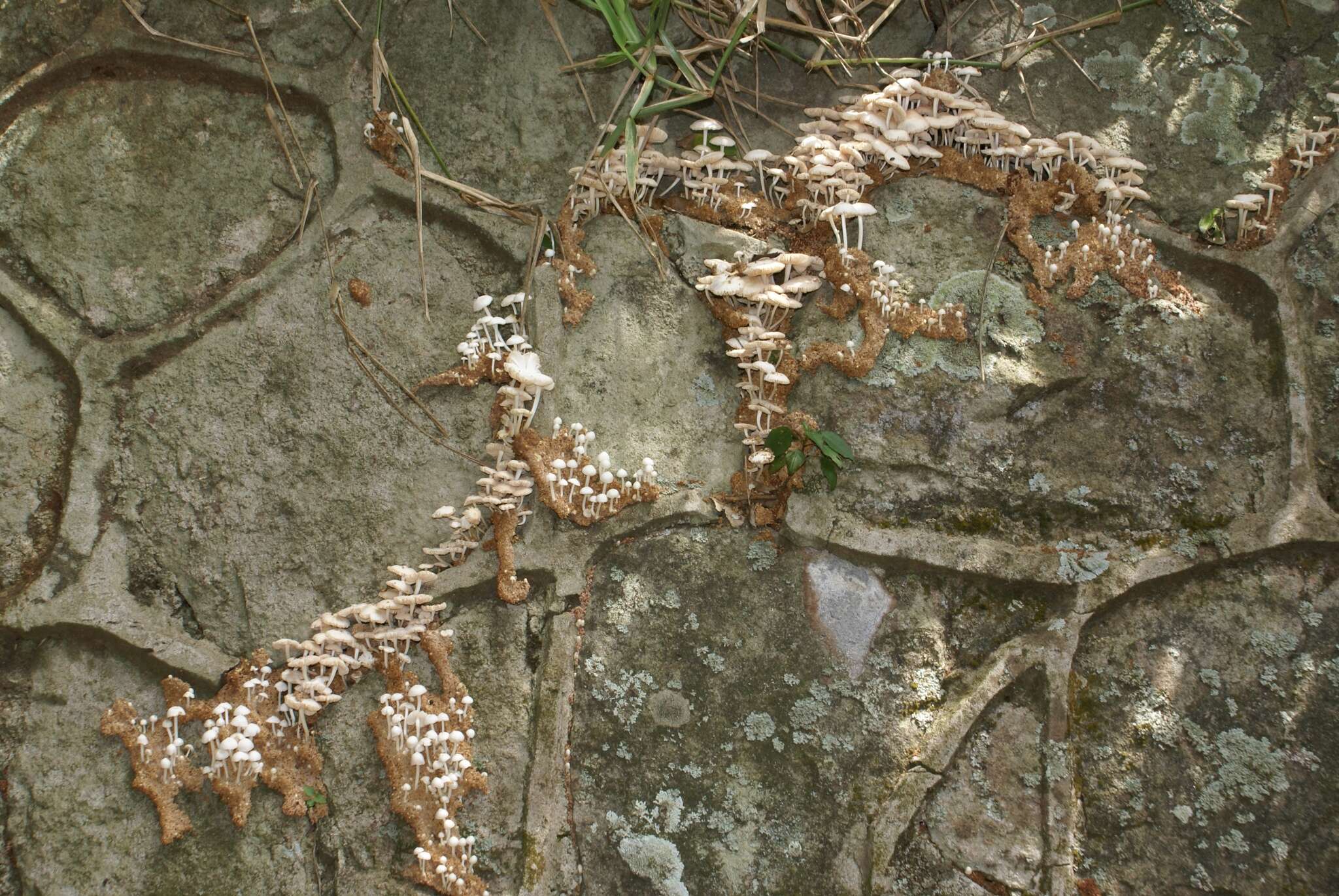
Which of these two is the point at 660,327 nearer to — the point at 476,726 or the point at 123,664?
the point at 476,726

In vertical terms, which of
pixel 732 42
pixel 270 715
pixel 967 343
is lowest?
pixel 270 715

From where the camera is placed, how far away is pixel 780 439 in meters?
4.22

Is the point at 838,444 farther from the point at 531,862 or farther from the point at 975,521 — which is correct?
the point at 531,862

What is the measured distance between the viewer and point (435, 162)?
15.4 feet

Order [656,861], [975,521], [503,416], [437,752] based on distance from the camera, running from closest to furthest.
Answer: [656,861] → [437,752] → [975,521] → [503,416]

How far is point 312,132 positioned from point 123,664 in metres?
2.35

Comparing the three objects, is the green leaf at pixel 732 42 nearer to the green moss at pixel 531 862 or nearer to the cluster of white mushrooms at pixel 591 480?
the cluster of white mushrooms at pixel 591 480

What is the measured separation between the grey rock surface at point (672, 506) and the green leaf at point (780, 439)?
0.66ft

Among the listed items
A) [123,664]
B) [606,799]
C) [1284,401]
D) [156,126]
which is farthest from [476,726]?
[1284,401]

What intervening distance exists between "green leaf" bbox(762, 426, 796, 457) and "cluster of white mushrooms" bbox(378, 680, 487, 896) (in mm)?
1543

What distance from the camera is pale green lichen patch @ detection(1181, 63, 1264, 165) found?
463 cm

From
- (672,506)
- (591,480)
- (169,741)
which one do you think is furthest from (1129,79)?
(169,741)

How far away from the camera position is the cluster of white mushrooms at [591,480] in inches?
169

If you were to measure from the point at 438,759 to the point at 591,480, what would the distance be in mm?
Result: 1235
